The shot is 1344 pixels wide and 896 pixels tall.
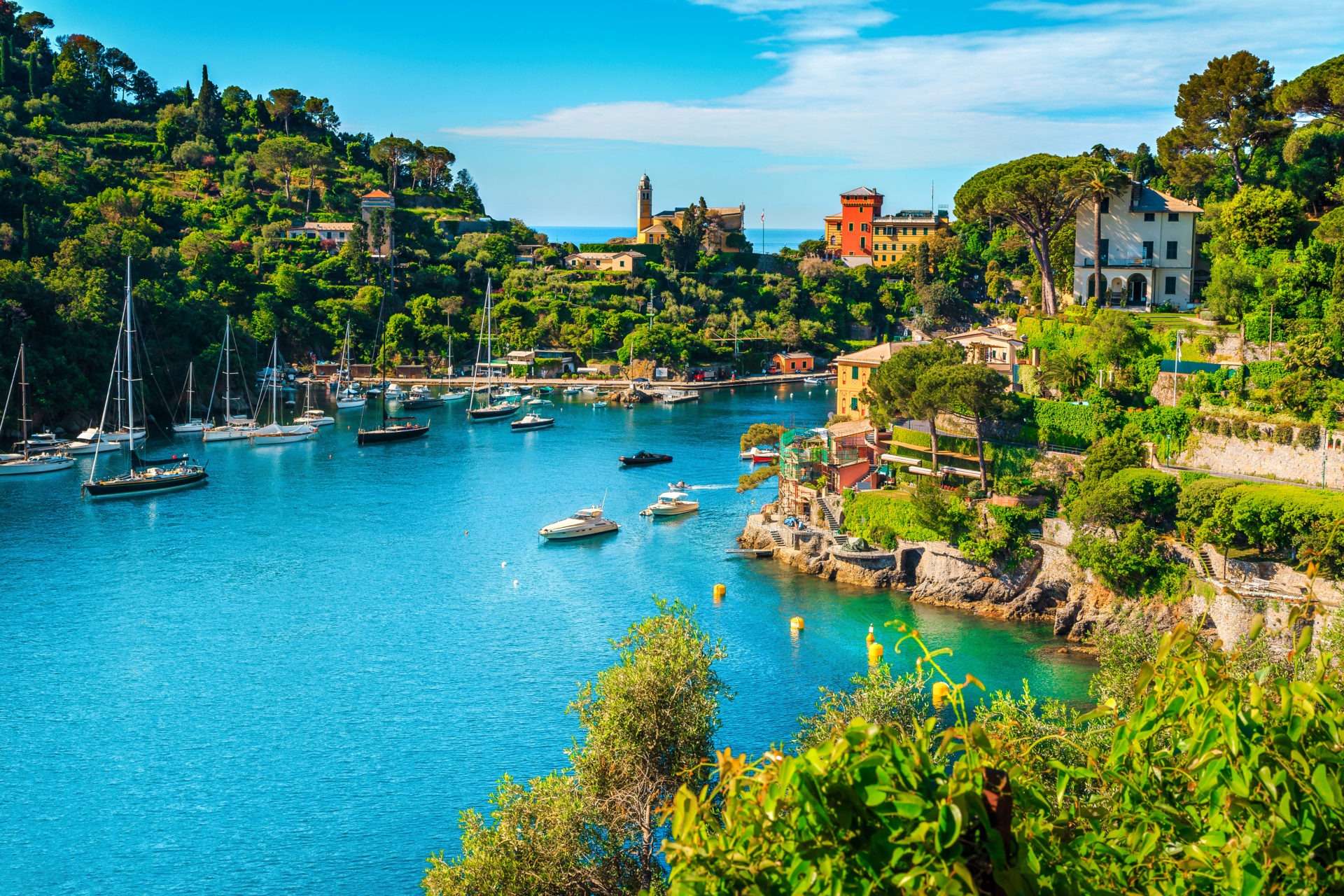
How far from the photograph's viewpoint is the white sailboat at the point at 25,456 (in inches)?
2354

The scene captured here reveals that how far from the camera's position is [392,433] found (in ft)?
244

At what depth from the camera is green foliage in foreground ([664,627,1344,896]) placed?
473 cm

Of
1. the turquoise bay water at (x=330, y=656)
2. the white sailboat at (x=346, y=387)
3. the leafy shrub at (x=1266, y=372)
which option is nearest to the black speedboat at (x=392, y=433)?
the white sailboat at (x=346, y=387)

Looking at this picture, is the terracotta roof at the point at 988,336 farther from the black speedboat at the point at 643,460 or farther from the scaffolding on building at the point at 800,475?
the black speedboat at the point at 643,460

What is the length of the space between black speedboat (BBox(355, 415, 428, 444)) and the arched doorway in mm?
45750

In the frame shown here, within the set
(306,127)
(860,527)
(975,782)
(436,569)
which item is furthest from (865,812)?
(306,127)

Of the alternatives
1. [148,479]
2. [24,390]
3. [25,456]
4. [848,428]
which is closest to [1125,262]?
[848,428]

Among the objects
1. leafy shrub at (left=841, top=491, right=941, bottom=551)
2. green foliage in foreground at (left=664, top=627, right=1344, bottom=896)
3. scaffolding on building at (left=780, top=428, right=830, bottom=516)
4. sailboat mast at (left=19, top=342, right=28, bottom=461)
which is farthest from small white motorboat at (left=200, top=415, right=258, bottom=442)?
green foliage in foreground at (left=664, top=627, right=1344, bottom=896)

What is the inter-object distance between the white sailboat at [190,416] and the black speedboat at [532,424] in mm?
20588

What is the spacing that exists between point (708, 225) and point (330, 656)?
3901 inches

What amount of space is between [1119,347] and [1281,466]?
7573 millimetres

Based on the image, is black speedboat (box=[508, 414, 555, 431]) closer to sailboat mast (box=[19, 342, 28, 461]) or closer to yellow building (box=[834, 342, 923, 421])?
yellow building (box=[834, 342, 923, 421])

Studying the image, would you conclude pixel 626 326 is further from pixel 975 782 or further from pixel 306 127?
pixel 975 782

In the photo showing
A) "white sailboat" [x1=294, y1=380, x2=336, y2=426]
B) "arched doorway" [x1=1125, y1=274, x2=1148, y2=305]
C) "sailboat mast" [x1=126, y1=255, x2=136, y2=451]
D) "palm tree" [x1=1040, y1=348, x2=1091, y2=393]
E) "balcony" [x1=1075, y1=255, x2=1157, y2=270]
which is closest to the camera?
"palm tree" [x1=1040, y1=348, x2=1091, y2=393]
